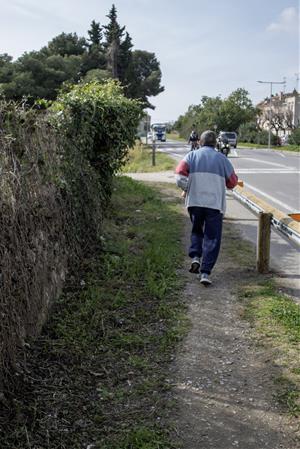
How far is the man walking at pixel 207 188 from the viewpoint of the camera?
19.7 feet

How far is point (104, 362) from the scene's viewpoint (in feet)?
13.1

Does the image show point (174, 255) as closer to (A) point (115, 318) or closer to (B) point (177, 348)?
(A) point (115, 318)

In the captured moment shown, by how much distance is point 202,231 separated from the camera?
629 centimetres

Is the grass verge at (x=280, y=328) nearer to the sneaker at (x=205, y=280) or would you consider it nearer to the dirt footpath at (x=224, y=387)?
the dirt footpath at (x=224, y=387)

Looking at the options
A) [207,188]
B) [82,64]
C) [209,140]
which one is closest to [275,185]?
[209,140]

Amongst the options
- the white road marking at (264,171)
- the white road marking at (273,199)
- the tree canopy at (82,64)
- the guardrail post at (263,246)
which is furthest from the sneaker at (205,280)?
the tree canopy at (82,64)

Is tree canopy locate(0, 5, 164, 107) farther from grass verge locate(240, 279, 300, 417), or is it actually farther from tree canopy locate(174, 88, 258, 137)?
grass verge locate(240, 279, 300, 417)

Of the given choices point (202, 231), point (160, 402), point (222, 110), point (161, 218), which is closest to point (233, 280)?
point (202, 231)

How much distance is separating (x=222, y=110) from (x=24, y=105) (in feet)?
278

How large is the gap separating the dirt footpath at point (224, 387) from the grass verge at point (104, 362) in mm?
130

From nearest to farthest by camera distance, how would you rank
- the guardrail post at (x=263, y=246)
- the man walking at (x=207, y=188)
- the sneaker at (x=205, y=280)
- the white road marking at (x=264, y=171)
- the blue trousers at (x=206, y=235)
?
the sneaker at (x=205, y=280) < the blue trousers at (x=206, y=235) < the man walking at (x=207, y=188) < the guardrail post at (x=263, y=246) < the white road marking at (x=264, y=171)

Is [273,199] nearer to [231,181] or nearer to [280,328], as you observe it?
[231,181]

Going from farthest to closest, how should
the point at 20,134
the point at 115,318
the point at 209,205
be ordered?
the point at 209,205 < the point at 115,318 < the point at 20,134

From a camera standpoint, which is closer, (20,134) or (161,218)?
(20,134)
